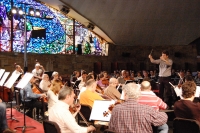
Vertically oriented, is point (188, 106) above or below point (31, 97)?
above

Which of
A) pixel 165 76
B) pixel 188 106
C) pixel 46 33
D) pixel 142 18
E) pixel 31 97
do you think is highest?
pixel 142 18

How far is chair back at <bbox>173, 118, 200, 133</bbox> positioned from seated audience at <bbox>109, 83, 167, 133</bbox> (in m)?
0.37

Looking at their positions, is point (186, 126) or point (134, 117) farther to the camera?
point (186, 126)

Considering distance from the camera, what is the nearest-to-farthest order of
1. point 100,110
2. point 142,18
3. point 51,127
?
point 51,127 → point 100,110 → point 142,18

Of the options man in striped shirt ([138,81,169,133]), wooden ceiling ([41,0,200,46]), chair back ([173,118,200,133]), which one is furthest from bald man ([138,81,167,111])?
wooden ceiling ([41,0,200,46])

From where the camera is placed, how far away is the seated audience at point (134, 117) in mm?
3012

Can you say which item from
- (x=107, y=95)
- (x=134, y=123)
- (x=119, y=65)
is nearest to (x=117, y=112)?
(x=134, y=123)

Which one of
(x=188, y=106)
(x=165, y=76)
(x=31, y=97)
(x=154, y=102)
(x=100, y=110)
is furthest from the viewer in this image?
(x=165, y=76)

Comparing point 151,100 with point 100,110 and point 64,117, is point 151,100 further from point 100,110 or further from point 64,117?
point 64,117

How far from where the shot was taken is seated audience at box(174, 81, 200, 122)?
3.57 metres

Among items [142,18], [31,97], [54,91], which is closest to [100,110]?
[54,91]

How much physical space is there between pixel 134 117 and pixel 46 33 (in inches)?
499

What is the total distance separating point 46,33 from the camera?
593 inches

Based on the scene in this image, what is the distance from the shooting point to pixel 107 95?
593 cm
